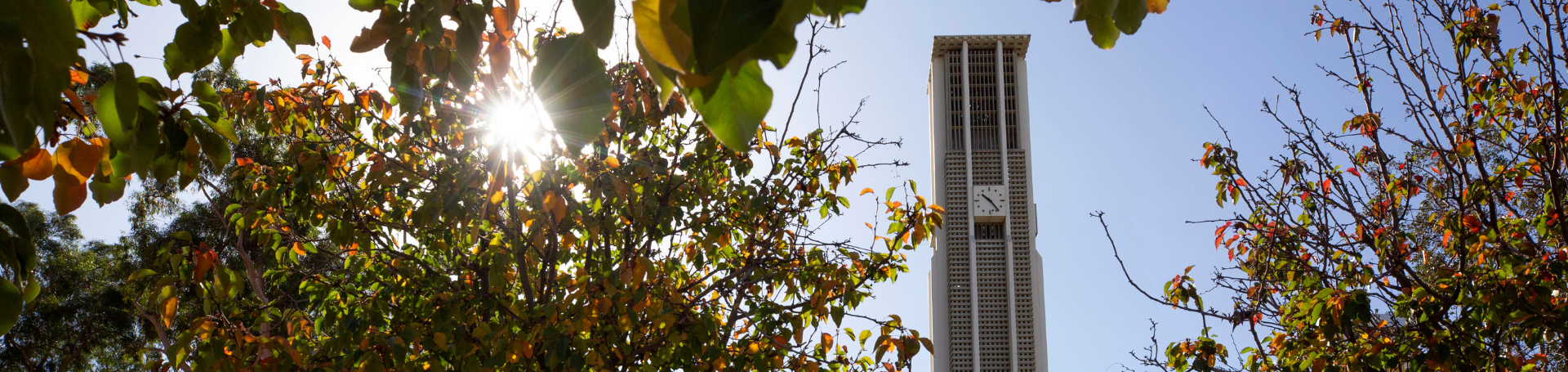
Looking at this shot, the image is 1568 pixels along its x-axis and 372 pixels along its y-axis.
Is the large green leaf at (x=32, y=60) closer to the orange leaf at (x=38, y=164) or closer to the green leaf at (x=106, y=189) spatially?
the orange leaf at (x=38, y=164)

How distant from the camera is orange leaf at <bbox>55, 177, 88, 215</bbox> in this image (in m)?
1.09

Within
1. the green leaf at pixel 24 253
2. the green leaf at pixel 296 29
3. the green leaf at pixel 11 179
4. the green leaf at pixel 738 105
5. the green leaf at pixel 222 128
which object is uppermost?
the green leaf at pixel 296 29

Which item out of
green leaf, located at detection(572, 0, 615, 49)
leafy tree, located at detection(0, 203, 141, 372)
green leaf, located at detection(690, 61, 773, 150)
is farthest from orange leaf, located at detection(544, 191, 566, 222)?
leafy tree, located at detection(0, 203, 141, 372)

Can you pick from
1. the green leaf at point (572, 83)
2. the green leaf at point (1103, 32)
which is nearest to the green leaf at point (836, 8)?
the green leaf at point (572, 83)

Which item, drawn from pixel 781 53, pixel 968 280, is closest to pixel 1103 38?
pixel 781 53

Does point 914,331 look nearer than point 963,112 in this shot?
Yes

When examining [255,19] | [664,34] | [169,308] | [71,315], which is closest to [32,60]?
[664,34]

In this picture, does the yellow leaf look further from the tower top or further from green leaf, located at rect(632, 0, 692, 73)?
the tower top

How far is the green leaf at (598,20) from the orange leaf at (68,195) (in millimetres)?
903

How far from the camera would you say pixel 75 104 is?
3.82ft

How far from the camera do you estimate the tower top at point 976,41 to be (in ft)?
136

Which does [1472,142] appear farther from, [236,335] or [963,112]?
[963,112]

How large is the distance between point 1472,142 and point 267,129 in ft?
16.2

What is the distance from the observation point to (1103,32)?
844mm
